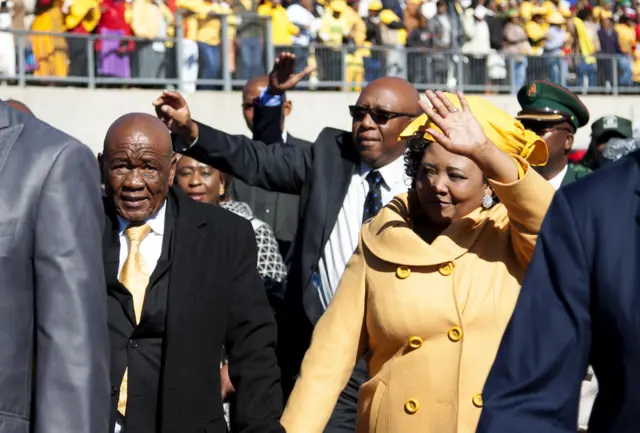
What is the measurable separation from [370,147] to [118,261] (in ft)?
5.67

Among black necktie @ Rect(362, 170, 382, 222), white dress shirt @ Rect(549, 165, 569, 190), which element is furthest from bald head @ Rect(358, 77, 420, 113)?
white dress shirt @ Rect(549, 165, 569, 190)

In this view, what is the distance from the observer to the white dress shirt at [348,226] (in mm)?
7168

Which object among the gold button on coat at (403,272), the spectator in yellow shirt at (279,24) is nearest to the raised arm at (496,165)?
the gold button on coat at (403,272)

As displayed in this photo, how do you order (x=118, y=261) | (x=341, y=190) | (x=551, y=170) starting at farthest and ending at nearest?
(x=551, y=170) → (x=341, y=190) → (x=118, y=261)

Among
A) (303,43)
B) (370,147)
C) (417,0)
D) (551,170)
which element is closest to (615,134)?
(551,170)

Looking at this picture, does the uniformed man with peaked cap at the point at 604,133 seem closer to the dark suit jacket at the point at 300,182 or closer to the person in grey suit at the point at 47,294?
the dark suit jacket at the point at 300,182

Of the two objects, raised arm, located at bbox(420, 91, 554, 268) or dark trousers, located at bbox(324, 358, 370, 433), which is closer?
raised arm, located at bbox(420, 91, 554, 268)

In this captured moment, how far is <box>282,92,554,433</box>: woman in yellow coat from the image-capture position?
5109mm

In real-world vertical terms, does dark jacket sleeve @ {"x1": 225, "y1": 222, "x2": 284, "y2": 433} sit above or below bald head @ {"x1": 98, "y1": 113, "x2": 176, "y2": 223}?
below

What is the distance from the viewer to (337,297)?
540 cm

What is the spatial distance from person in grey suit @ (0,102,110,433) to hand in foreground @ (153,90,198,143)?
10.2 feet

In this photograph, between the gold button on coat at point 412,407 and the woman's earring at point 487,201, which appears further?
the woman's earring at point 487,201

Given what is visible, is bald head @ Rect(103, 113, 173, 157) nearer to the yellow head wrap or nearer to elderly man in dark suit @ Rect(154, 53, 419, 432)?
elderly man in dark suit @ Rect(154, 53, 419, 432)

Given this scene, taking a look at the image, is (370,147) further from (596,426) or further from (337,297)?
(596,426)
